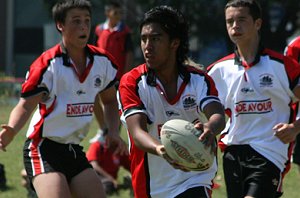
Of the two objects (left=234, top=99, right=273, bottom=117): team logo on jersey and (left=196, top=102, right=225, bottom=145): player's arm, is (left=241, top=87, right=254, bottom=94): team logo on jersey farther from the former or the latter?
(left=196, top=102, right=225, bottom=145): player's arm

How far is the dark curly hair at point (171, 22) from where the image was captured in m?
5.34

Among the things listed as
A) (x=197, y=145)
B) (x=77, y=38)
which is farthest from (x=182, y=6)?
(x=197, y=145)

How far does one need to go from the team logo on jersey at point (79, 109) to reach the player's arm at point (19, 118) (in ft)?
0.80

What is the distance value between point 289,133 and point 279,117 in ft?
1.52

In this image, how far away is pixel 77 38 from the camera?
6371 mm

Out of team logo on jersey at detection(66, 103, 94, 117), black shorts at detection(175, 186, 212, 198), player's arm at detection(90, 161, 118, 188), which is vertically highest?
team logo on jersey at detection(66, 103, 94, 117)

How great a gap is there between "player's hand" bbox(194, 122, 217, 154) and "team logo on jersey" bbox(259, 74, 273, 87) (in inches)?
56.1

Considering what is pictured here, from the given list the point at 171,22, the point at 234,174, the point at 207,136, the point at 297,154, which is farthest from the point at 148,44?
the point at 297,154

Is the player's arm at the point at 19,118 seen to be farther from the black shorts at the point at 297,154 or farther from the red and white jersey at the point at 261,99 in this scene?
the black shorts at the point at 297,154

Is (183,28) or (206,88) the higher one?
(183,28)

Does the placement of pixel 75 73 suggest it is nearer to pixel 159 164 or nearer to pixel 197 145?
pixel 159 164

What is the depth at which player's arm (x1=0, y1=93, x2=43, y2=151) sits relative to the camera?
5.84 metres

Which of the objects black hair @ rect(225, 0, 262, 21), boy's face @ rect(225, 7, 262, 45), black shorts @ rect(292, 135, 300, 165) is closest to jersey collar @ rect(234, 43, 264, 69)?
boy's face @ rect(225, 7, 262, 45)

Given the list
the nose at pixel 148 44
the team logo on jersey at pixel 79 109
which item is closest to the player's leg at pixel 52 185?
the team logo on jersey at pixel 79 109
